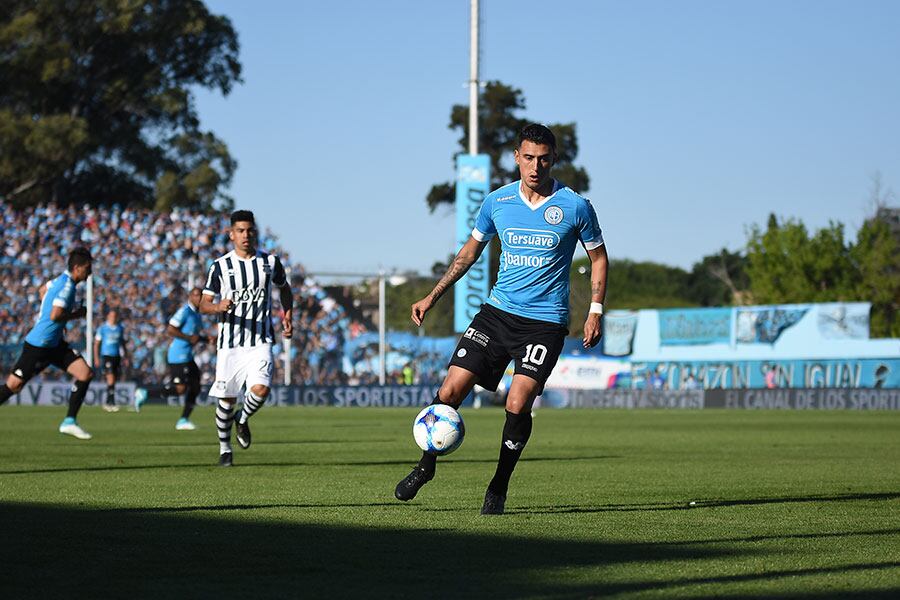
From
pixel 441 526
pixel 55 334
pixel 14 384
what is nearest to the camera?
pixel 441 526

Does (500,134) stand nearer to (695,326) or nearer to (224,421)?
(695,326)

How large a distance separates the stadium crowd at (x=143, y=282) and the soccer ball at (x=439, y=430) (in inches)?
1195

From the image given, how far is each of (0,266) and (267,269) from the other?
29582 mm

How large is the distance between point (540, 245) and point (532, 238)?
0.22 ft

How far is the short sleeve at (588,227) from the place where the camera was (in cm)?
920

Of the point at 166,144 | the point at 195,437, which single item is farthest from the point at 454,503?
the point at 166,144

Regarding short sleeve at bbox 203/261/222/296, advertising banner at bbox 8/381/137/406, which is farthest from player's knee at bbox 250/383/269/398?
advertising banner at bbox 8/381/137/406

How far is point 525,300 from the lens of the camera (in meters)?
9.20

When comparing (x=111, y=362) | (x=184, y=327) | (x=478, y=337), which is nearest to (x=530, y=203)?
(x=478, y=337)

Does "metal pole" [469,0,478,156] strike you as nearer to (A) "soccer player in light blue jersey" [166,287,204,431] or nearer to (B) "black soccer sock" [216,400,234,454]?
(A) "soccer player in light blue jersey" [166,287,204,431]

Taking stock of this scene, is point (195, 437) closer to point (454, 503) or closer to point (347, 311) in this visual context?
point (454, 503)

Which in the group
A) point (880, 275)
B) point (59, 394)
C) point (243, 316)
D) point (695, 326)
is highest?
point (880, 275)

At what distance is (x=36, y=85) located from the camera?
59.6 metres

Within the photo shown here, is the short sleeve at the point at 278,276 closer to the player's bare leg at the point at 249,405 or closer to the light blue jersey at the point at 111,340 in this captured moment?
the player's bare leg at the point at 249,405
